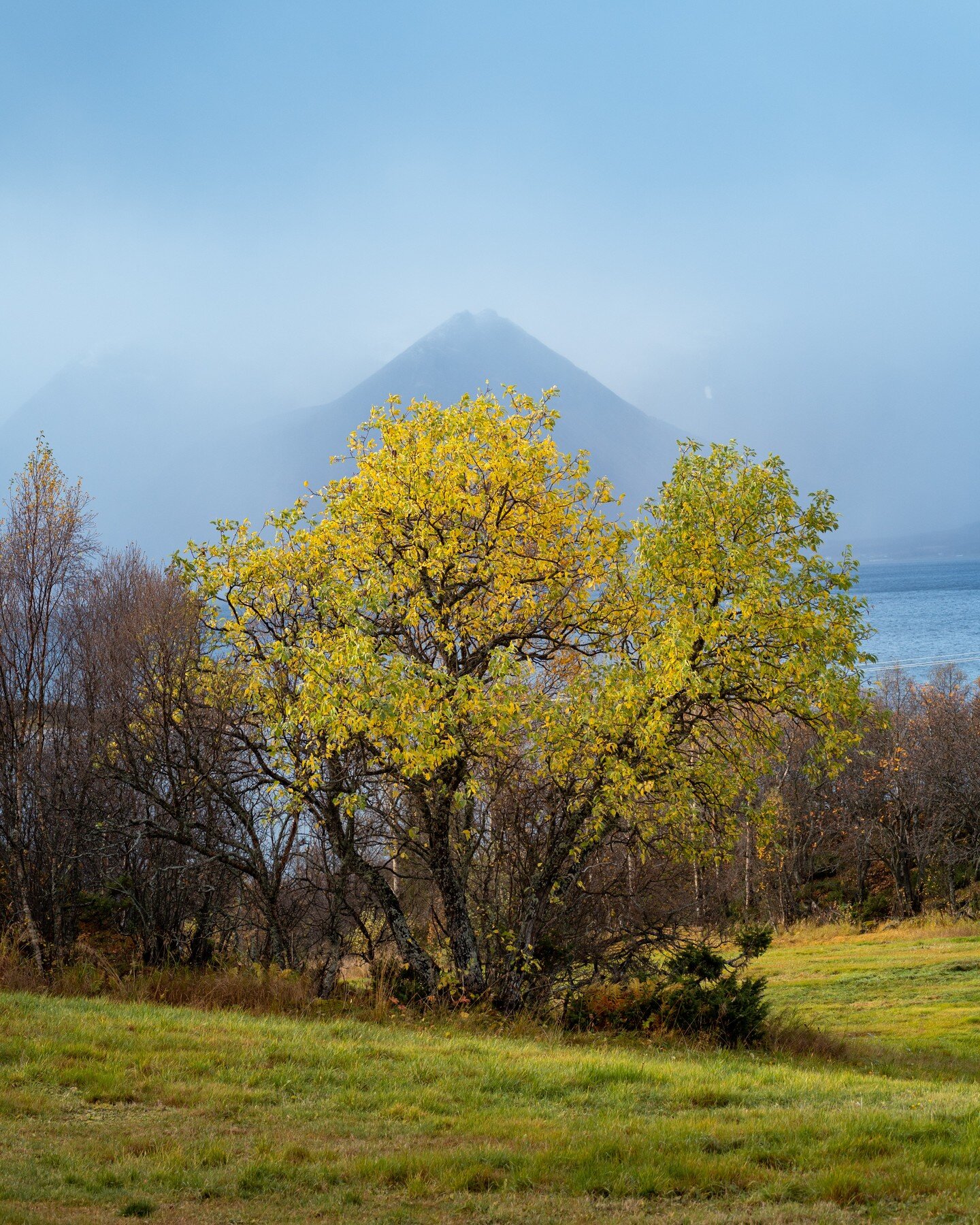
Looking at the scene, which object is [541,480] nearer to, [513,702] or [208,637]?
[513,702]

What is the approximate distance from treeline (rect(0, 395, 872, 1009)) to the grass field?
327cm

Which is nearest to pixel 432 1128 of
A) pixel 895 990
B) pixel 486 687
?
pixel 486 687

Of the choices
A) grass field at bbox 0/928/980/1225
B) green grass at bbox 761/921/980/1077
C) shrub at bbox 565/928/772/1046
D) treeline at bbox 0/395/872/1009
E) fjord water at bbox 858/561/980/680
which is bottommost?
green grass at bbox 761/921/980/1077

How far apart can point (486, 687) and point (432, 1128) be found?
7.32 m

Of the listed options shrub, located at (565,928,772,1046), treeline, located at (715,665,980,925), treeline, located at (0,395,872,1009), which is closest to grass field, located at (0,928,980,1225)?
shrub, located at (565,928,772,1046)

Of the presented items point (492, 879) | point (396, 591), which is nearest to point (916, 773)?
point (492, 879)

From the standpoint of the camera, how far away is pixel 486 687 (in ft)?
47.0

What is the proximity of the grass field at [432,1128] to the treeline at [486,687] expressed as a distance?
3266 mm

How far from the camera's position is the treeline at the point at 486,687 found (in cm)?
1306

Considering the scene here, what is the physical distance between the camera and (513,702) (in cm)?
1249

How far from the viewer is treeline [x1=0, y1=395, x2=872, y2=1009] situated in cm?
1306

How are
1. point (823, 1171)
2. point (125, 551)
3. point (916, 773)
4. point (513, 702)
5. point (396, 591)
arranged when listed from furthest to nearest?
1. point (916, 773)
2. point (125, 551)
3. point (396, 591)
4. point (513, 702)
5. point (823, 1171)

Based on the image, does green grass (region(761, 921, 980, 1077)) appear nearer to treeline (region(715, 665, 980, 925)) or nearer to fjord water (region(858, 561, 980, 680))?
treeline (region(715, 665, 980, 925))

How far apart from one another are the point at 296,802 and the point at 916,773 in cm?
3411
